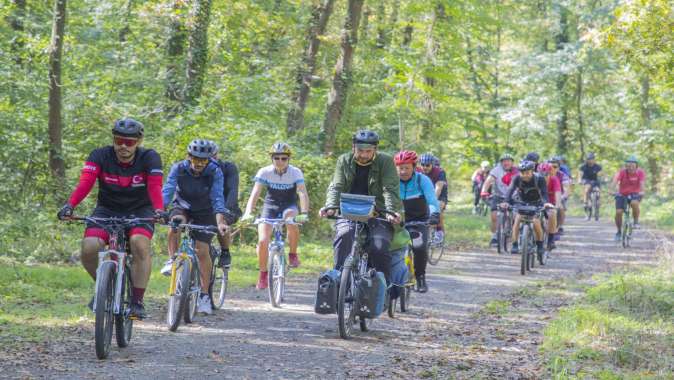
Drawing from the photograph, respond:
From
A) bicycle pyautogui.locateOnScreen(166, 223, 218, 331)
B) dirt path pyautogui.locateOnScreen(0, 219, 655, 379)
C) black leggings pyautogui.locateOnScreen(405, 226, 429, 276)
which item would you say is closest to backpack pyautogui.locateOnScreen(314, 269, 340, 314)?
dirt path pyautogui.locateOnScreen(0, 219, 655, 379)

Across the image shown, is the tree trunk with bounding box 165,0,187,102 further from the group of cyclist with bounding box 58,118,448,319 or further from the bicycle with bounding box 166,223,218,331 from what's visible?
the bicycle with bounding box 166,223,218,331

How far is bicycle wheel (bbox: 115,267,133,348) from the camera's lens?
25.6ft

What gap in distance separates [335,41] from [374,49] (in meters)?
6.97

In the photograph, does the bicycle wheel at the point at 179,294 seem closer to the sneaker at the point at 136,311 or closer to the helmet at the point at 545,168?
the sneaker at the point at 136,311

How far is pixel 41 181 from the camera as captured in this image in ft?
54.7

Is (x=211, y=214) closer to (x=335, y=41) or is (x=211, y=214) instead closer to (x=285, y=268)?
(x=285, y=268)

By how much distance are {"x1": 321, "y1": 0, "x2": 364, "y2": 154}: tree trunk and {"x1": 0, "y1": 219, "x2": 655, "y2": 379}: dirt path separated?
849 cm

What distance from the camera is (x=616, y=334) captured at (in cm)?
964

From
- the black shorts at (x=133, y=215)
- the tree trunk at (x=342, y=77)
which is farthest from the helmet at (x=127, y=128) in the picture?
the tree trunk at (x=342, y=77)

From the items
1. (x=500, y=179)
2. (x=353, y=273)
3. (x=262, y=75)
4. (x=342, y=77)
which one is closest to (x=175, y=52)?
(x=262, y=75)

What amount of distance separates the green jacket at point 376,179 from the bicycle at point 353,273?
27 centimetres

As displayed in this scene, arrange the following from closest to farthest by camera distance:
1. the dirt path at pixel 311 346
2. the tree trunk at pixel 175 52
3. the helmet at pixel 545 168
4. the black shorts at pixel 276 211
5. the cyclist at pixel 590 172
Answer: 1. the dirt path at pixel 311 346
2. the black shorts at pixel 276 211
3. the helmet at pixel 545 168
4. the tree trunk at pixel 175 52
5. the cyclist at pixel 590 172

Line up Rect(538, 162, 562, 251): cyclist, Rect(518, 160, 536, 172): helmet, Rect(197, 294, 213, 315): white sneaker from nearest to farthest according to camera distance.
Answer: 1. Rect(197, 294, 213, 315): white sneaker
2. Rect(518, 160, 536, 172): helmet
3. Rect(538, 162, 562, 251): cyclist

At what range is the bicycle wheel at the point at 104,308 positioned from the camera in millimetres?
7270
